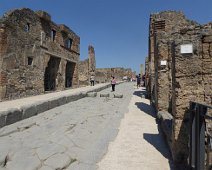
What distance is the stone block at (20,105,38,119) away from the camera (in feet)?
22.3

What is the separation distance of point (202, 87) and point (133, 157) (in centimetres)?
164

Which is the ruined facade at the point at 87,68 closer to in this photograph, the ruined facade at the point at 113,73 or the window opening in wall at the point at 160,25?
the ruined facade at the point at 113,73

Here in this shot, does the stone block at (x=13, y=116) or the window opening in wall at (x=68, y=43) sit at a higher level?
the window opening in wall at (x=68, y=43)

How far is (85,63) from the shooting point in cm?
3131

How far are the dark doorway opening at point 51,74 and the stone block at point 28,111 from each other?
38.2 feet

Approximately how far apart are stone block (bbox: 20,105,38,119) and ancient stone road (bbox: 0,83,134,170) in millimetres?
194

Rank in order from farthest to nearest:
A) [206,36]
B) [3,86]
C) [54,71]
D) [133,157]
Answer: [54,71], [3,86], [133,157], [206,36]

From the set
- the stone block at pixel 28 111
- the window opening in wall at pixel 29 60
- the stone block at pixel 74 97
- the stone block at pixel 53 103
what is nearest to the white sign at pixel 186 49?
the stone block at pixel 28 111

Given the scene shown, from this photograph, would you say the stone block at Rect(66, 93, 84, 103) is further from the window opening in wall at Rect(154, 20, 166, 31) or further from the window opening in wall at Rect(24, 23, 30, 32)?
the window opening in wall at Rect(24, 23, 30, 32)

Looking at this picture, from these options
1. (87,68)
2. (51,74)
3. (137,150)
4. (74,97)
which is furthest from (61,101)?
(87,68)

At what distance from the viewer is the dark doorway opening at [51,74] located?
1895cm

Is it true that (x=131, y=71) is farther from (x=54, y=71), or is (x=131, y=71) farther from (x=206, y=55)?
(x=206, y=55)

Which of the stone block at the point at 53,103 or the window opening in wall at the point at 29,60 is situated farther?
the window opening in wall at the point at 29,60

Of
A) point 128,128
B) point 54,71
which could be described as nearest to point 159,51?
point 128,128
